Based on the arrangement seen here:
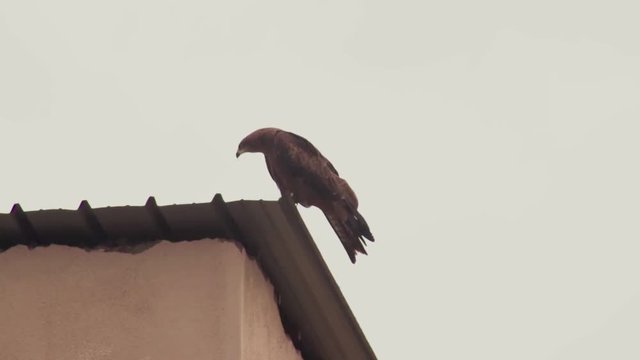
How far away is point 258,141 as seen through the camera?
340 inches

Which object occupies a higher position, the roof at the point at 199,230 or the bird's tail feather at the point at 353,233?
the bird's tail feather at the point at 353,233

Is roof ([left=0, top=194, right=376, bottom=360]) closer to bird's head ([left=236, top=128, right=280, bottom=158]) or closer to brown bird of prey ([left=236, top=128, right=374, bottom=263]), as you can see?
brown bird of prey ([left=236, top=128, right=374, bottom=263])

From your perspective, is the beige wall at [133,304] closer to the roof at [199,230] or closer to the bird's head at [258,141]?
the roof at [199,230]

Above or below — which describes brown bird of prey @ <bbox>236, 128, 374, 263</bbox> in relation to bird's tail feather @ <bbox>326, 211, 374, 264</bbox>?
above

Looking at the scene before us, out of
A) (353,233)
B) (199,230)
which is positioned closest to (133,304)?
(199,230)

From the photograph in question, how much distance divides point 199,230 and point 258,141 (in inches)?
149

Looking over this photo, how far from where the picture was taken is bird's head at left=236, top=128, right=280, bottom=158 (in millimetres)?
8555

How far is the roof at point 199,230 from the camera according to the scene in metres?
4.79

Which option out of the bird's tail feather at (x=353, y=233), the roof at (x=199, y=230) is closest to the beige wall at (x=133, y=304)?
the roof at (x=199, y=230)

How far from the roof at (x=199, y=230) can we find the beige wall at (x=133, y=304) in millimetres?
60

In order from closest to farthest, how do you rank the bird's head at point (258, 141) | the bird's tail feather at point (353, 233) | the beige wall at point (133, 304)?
the beige wall at point (133, 304)
the bird's tail feather at point (353, 233)
the bird's head at point (258, 141)

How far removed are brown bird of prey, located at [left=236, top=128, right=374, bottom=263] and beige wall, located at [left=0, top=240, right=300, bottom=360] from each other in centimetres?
254

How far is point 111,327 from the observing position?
468 centimetres

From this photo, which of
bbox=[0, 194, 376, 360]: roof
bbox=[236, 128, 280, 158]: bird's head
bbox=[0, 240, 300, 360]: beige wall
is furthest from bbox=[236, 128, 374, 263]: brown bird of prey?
bbox=[0, 240, 300, 360]: beige wall
